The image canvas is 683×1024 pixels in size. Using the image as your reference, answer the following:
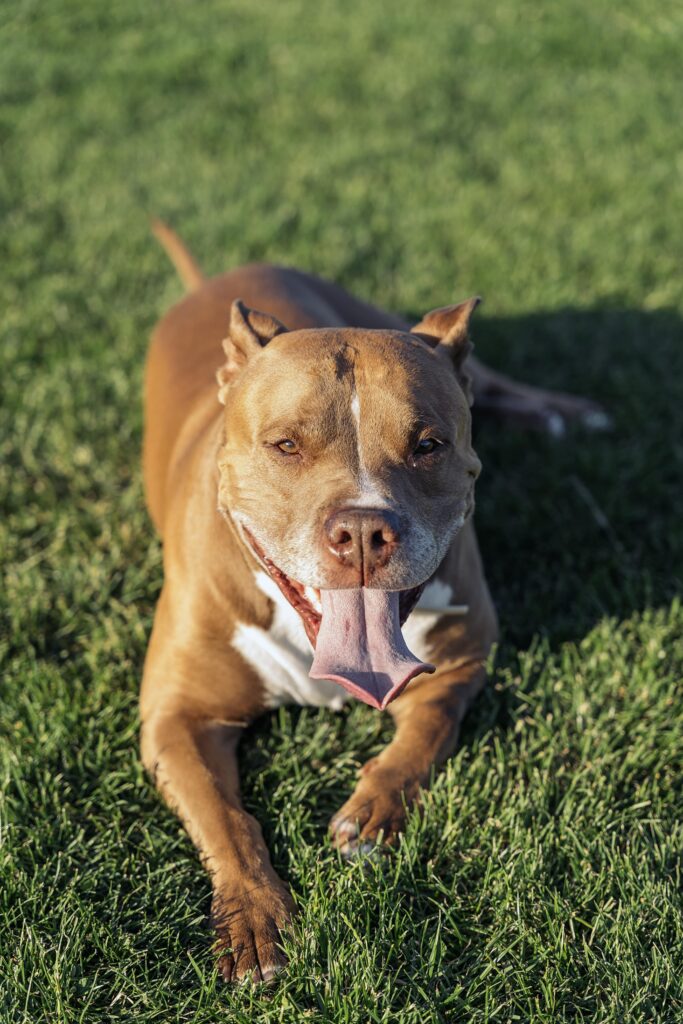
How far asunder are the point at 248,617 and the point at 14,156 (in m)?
5.36

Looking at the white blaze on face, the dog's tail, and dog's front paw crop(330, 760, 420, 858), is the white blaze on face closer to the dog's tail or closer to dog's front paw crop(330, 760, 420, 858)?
dog's front paw crop(330, 760, 420, 858)

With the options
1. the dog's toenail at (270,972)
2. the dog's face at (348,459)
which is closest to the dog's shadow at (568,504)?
the dog's toenail at (270,972)

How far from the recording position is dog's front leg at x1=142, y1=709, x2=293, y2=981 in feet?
9.02

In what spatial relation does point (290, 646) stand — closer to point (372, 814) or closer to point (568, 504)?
point (372, 814)

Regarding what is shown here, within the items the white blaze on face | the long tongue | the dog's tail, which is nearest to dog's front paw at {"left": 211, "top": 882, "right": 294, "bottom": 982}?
the long tongue

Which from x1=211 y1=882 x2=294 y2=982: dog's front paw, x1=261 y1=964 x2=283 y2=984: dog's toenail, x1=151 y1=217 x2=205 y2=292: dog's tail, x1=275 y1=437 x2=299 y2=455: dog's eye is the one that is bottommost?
x1=261 y1=964 x2=283 y2=984: dog's toenail

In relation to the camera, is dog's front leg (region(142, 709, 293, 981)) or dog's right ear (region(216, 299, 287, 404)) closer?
dog's front leg (region(142, 709, 293, 981))

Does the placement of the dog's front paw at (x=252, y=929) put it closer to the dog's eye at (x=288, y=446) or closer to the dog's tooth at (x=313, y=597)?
the dog's tooth at (x=313, y=597)

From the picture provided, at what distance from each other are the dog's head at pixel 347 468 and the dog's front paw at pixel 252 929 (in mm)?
629

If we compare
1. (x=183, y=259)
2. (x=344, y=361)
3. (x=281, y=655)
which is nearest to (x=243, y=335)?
(x=344, y=361)

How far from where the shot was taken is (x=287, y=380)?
3.00 metres

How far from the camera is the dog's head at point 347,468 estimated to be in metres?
2.75

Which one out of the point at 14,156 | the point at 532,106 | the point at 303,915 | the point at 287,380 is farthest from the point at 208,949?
the point at 532,106

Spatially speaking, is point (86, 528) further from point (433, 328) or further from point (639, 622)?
point (639, 622)
